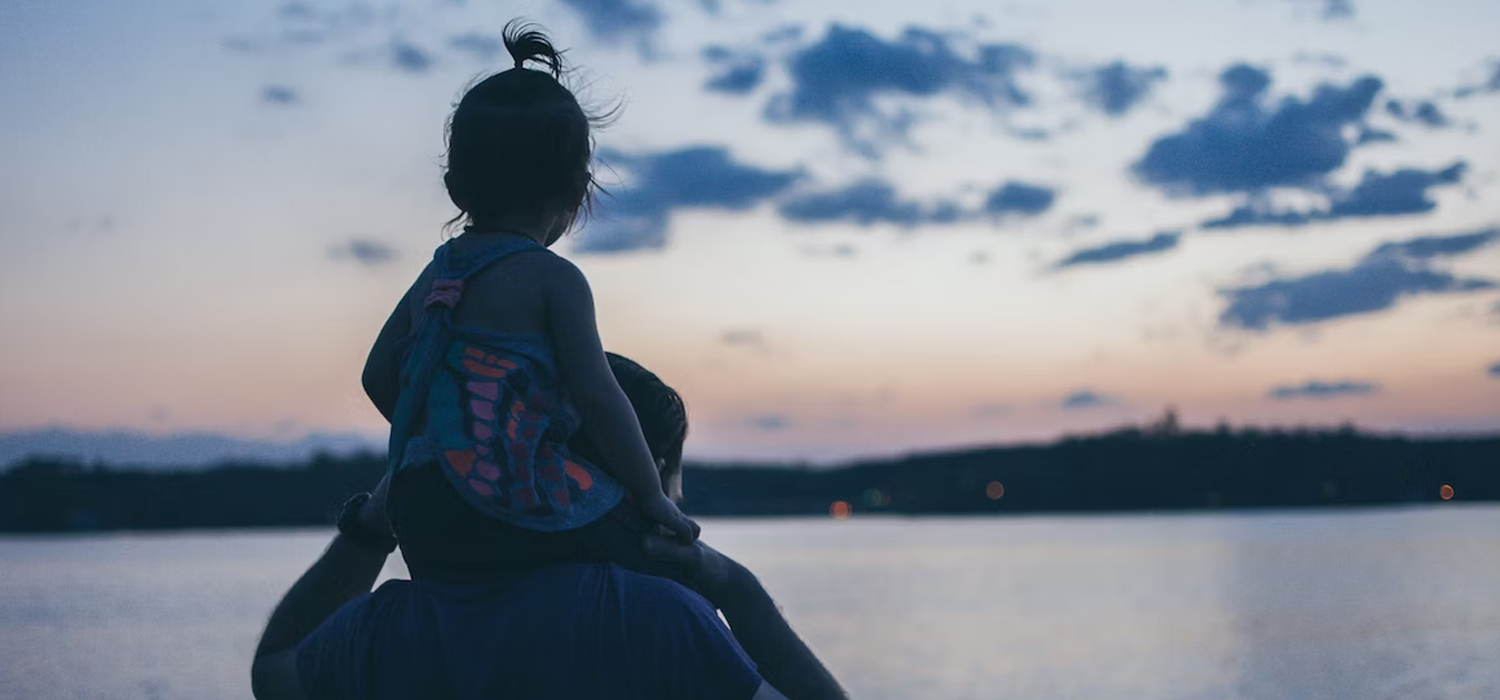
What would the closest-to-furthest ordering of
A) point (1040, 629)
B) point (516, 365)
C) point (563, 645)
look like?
point (563, 645) < point (516, 365) < point (1040, 629)

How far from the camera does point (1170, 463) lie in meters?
123

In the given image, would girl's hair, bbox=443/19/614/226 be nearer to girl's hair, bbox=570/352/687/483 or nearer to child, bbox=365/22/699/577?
child, bbox=365/22/699/577

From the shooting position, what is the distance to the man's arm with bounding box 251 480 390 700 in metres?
1.86

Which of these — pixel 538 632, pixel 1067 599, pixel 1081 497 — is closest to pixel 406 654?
pixel 538 632

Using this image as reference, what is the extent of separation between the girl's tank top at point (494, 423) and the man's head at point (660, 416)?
185 millimetres

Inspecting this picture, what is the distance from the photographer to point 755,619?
1823mm

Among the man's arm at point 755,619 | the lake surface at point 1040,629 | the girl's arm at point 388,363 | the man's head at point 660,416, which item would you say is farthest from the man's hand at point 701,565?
the lake surface at point 1040,629

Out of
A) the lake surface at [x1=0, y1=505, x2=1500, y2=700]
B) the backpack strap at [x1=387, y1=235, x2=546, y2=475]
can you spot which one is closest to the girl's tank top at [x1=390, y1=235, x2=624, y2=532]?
the backpack strap at [x1=387, y1=235, x2=546, y2=475]

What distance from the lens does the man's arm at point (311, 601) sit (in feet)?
6.11

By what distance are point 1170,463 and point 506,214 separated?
126m

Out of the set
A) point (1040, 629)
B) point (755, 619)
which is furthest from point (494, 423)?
point (1040, 629)

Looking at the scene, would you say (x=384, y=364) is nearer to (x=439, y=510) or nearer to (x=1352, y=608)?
(x=439, y=510)

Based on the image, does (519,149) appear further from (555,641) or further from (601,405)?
(555,641)

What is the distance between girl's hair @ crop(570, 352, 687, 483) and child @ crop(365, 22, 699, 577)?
14 cm
